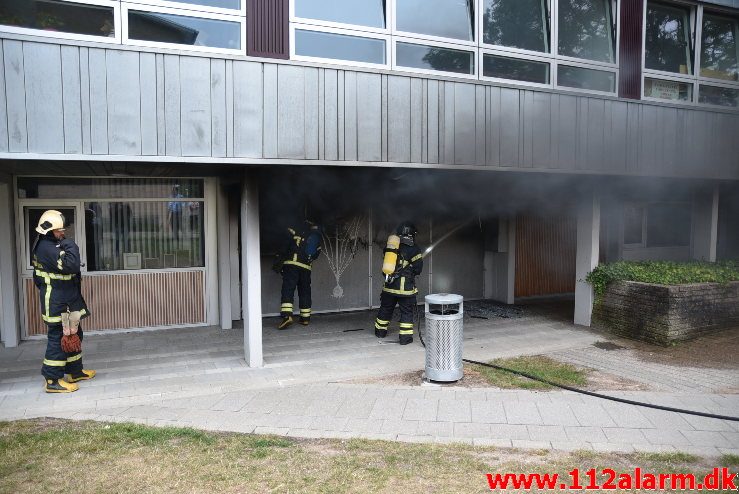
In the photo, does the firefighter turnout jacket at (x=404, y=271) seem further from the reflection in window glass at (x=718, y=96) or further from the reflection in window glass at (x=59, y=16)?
the reflection in window glass at (x=718, y=96)

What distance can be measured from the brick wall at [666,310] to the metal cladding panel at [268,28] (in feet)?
18.7

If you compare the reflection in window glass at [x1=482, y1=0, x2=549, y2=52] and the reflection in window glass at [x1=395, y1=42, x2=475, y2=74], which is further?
the reflection in window glass at [x1=482, y1=0, x2=549, y2=52]

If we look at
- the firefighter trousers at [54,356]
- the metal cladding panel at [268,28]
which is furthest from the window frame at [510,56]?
the firefighter trousers at [54,356]

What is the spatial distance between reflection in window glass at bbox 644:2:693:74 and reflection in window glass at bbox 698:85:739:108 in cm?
43

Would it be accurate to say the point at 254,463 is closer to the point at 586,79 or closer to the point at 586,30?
the point at 586,79

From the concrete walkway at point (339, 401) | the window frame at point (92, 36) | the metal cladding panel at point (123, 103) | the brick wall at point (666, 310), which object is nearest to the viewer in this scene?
the concrete walkway at point (339, 401)

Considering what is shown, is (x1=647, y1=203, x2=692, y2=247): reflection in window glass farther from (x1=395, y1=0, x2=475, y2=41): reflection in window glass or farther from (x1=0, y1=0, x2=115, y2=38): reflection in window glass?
(x1=0, y1=0, x2=115, y2=38): reflection in window glass

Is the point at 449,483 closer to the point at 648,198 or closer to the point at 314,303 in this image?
the point at 314,303

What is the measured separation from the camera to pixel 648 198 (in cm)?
1127

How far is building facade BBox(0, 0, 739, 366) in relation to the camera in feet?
16.0

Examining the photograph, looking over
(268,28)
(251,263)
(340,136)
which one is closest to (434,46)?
(340,136)

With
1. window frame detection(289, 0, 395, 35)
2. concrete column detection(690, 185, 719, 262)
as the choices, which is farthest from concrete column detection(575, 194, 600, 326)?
window frame detection(289, 0, 395, 35)

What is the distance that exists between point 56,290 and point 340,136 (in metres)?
3.27

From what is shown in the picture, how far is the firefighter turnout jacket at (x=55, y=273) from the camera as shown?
5117 mm
